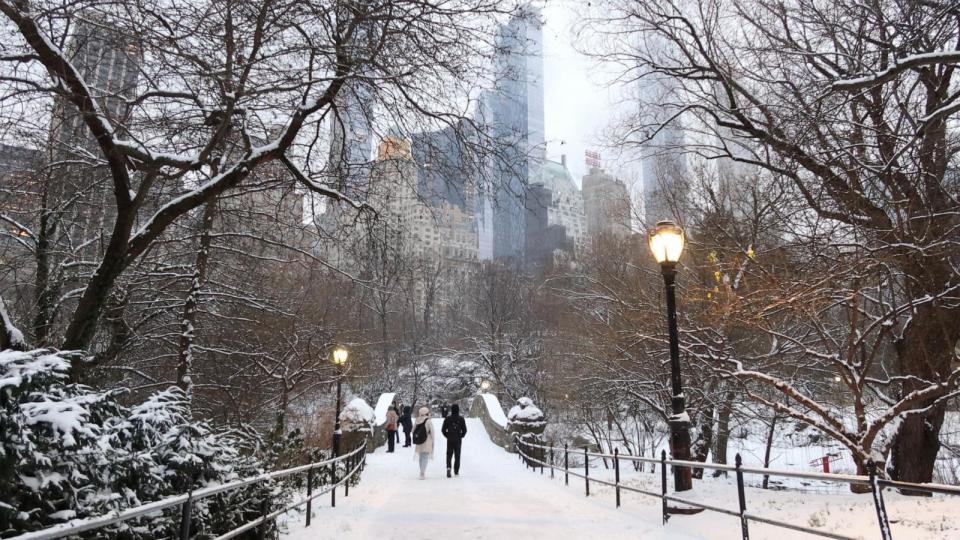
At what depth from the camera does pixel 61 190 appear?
841cm

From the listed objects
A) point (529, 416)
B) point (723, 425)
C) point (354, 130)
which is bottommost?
point (723, 425)

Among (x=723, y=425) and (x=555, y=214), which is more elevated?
(x=555, y=214)

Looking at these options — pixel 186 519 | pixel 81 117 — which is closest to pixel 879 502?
pixel 186 519

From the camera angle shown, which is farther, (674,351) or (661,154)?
(661,154)

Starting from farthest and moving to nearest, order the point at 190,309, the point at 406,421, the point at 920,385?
the point at 406,421
the point at 190,309
the point at 920,385

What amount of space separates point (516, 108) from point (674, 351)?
12.6 feet

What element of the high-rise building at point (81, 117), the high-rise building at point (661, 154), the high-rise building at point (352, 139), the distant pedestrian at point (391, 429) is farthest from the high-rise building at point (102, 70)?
the distant pedestrian at point (391, 429)

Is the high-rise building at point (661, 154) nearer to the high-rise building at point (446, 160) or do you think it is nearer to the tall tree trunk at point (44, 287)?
the high-rise building at point (446, 160)

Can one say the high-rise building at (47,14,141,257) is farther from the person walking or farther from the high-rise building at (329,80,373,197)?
the person walking

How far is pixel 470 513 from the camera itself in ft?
25.9

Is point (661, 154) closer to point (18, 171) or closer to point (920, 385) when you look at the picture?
point (920, 385)

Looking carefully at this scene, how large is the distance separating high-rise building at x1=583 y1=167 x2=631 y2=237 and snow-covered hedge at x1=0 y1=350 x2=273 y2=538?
43.9 ft

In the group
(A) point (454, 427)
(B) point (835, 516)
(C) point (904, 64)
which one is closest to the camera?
(C) point (904, 64)

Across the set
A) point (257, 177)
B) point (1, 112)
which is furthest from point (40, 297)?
point (1, 112)
